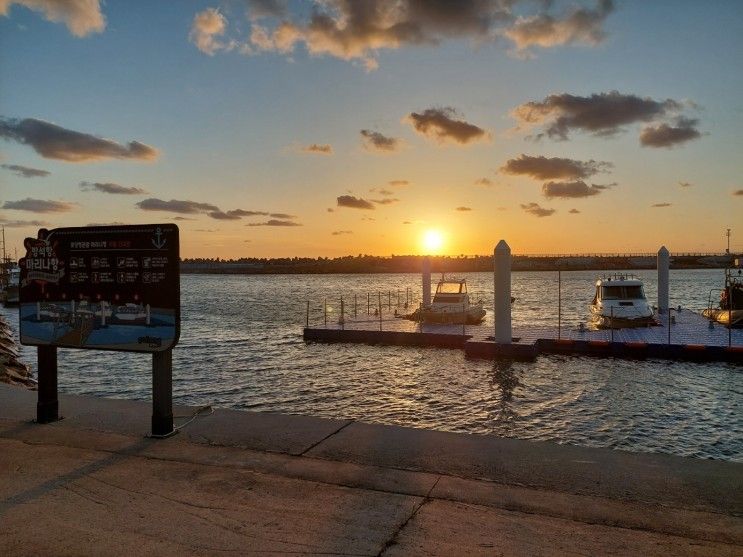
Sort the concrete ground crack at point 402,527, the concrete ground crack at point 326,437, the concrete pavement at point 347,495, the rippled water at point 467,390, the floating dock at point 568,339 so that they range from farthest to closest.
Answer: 1. the floating dock at point 568,339
2. the rippled water at point 467,390
3. the concrete ground crack at point 326,437
4. the concrete pavement at point 347,495
5. the concrete ground crack at point 402,527

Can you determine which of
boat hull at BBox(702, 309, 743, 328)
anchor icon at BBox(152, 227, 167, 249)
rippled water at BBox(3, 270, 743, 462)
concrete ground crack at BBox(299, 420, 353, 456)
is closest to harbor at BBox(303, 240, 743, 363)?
boat hull at BBox(702, 309, 743, 328)

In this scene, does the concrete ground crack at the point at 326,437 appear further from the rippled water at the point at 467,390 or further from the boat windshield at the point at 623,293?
the boat windshield at the point at 623,293

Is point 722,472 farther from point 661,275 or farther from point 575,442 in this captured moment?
point 661,275

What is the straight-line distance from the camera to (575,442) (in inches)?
528

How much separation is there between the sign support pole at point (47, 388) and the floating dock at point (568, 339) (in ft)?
65.7

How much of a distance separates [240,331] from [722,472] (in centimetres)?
3896

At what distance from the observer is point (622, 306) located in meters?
32.0

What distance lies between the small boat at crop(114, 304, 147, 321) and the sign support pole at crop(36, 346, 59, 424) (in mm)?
1460

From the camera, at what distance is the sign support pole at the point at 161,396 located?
8086mm

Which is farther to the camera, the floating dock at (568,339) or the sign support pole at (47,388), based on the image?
the floating dock at (568,339)

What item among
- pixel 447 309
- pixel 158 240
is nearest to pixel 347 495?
pixel 158 240

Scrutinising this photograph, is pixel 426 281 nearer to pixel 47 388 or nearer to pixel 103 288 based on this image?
pixel 103 288

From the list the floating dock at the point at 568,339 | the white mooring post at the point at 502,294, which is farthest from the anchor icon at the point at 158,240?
the floating dock at the point at 568,339

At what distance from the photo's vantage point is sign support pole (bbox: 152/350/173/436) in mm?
8086
